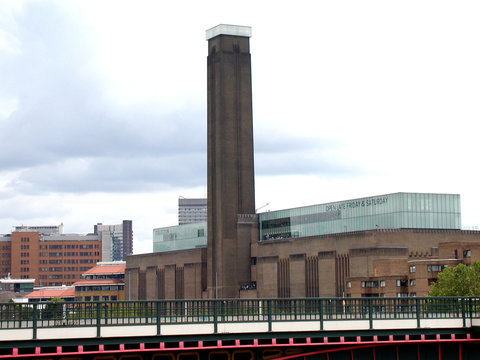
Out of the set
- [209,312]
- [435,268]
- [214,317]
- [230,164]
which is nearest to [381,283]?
[435,268]

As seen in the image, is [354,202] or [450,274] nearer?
[450,274]

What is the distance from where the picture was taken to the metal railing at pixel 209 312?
41750mm

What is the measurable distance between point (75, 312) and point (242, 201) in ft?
459

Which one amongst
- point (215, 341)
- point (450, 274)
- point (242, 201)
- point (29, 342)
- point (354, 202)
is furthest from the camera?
point (242, 201)

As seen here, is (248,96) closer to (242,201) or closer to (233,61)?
(233,61)

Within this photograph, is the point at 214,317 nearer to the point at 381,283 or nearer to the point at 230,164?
the point at 381,283

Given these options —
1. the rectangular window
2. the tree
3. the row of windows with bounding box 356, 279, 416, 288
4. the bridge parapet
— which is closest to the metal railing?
the bridge parapet

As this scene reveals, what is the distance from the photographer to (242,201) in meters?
→ 183

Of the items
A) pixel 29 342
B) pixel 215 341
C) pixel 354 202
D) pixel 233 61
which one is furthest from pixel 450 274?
pixel 233 61

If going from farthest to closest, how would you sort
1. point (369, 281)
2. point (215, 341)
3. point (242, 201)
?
point (242, 201), point (369, 281), point (215, 341)

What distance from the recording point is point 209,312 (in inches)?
1775

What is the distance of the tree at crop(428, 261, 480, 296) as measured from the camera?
10569 centimetres

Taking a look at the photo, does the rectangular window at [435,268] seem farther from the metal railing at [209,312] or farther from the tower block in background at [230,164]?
the metal railing at [209,312]

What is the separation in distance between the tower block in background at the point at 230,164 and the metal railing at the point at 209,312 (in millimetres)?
130698
